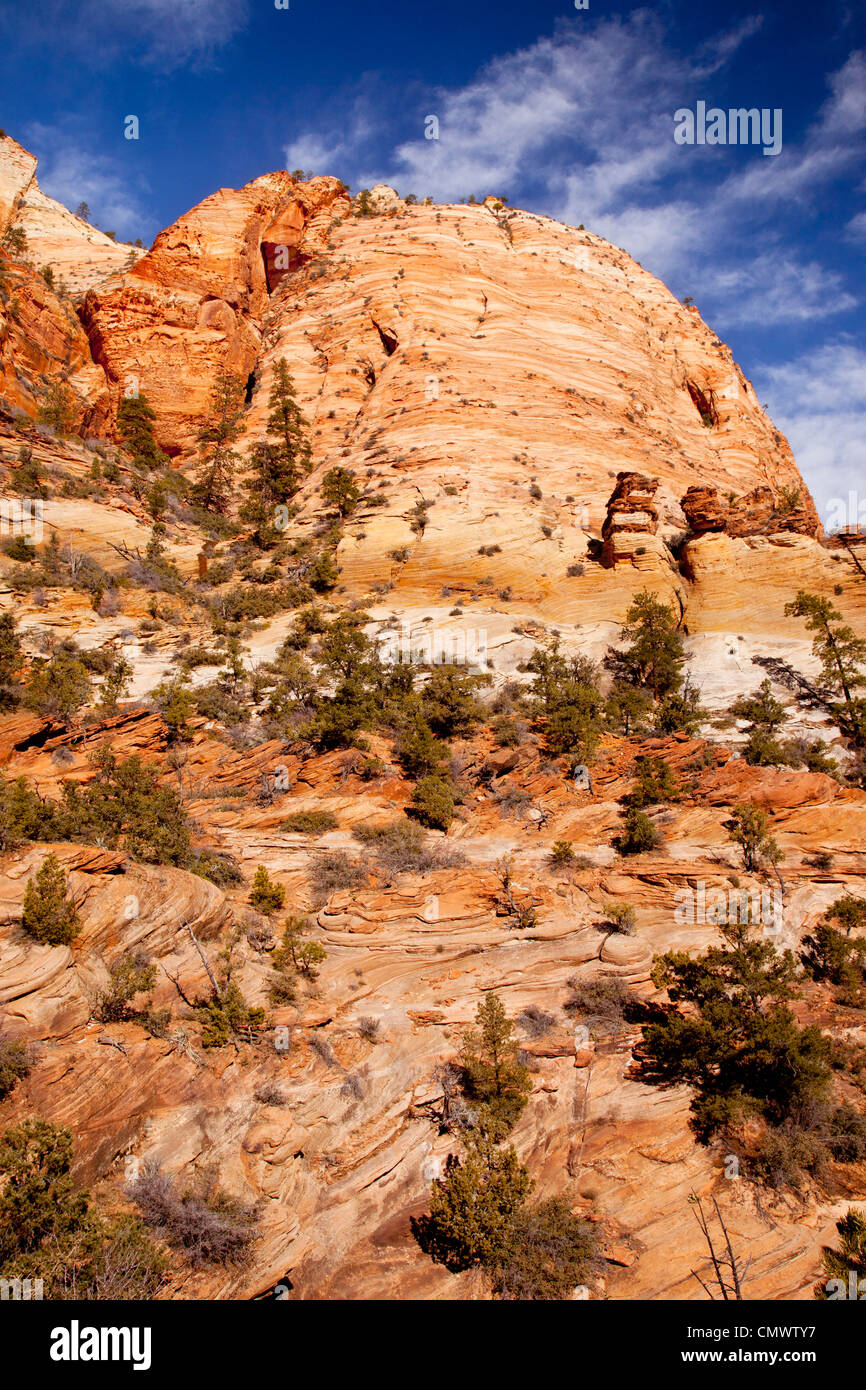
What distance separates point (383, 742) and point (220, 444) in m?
29.5

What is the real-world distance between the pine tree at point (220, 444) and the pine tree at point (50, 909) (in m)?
31.2

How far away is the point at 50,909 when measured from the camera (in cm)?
750

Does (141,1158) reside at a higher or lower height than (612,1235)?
higher

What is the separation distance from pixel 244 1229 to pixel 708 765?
500 inches

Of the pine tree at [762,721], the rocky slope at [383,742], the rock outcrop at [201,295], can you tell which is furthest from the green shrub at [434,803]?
the rock outcrop at [201,295]

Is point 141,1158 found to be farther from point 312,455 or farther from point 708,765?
point 312,455

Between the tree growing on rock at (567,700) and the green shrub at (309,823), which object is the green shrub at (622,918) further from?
the green shrub at (309,823)

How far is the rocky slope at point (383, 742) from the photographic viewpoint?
693 cm

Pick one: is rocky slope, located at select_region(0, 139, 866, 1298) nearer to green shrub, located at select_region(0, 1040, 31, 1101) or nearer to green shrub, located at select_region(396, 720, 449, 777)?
green shrub, located at select_region(0, 1040, 31, 1101)

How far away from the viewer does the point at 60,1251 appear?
17.2ft

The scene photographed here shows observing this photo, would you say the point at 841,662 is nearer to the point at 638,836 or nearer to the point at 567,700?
the point at 567,700

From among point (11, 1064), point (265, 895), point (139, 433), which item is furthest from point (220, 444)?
point (11, 1064)

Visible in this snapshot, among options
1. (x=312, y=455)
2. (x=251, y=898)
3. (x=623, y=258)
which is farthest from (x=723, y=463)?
(x=251, y=898)

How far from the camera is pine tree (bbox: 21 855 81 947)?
24.3 ft
